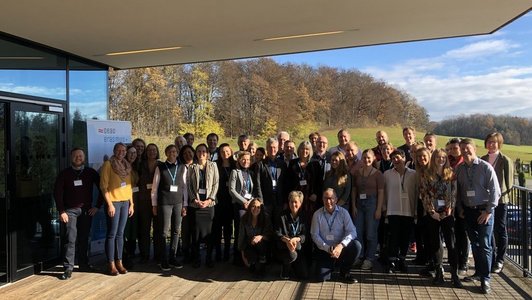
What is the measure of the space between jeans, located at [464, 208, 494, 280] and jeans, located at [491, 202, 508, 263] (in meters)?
0.44

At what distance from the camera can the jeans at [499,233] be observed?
4.77 metres

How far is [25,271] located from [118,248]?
3.55ft

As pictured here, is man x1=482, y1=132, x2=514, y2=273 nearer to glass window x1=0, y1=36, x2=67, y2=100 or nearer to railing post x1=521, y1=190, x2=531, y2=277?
railing post x1=521, y1=190, x2=531, y2=277

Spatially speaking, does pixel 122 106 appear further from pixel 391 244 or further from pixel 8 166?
pixel 391 244

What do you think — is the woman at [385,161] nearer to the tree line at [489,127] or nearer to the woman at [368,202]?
the woman at [368,202]

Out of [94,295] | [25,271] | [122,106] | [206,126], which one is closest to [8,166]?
[25,271]

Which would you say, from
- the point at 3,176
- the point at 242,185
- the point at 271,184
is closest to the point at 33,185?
the point at 3,176

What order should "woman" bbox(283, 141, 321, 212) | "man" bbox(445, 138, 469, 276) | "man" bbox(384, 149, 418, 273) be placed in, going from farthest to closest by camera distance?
1. "woman" bbox(283, 141, 321, 212)
2. "man" bbox(384, 149, 418, 273)
3. "man" bbox(445, 138, 469, 276)

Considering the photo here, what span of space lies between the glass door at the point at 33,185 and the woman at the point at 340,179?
11.7ft

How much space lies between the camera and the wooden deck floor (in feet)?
14.0

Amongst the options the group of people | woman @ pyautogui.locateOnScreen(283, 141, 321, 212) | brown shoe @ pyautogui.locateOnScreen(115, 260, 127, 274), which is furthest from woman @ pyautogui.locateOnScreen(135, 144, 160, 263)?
woman @ pyautogui.locateOnScreen(283, 141, 321, 212)

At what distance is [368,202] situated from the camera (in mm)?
5039

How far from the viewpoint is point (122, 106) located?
2188cm

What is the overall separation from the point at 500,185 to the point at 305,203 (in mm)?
2226
